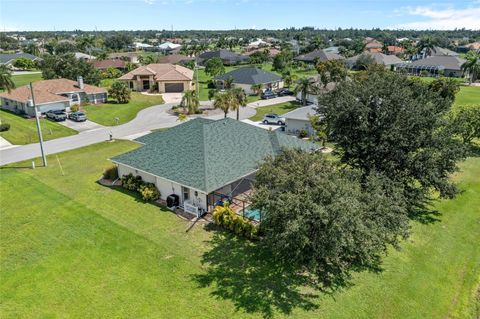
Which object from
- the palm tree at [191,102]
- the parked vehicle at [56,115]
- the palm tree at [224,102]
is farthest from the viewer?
the palm tree at [191,102]

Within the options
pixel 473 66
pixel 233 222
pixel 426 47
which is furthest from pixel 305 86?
pixel 426 47

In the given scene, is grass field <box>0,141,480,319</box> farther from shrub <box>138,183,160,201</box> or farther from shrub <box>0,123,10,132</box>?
shrub <box>0,123,10,132</box>

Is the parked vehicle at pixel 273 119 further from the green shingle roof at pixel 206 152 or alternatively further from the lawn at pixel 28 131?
the lawn at pixel 28 131

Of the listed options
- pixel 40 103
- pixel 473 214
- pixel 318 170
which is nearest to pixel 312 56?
pixel 40 103

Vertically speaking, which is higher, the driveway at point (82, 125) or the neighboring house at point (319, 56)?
the neighboring house at point (319, 56)

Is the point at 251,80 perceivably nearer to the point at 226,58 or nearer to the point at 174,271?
the point at 226,58

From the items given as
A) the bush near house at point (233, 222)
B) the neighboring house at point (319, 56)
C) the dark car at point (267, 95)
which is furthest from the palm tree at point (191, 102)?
the neighboring house at point (319, 56)
